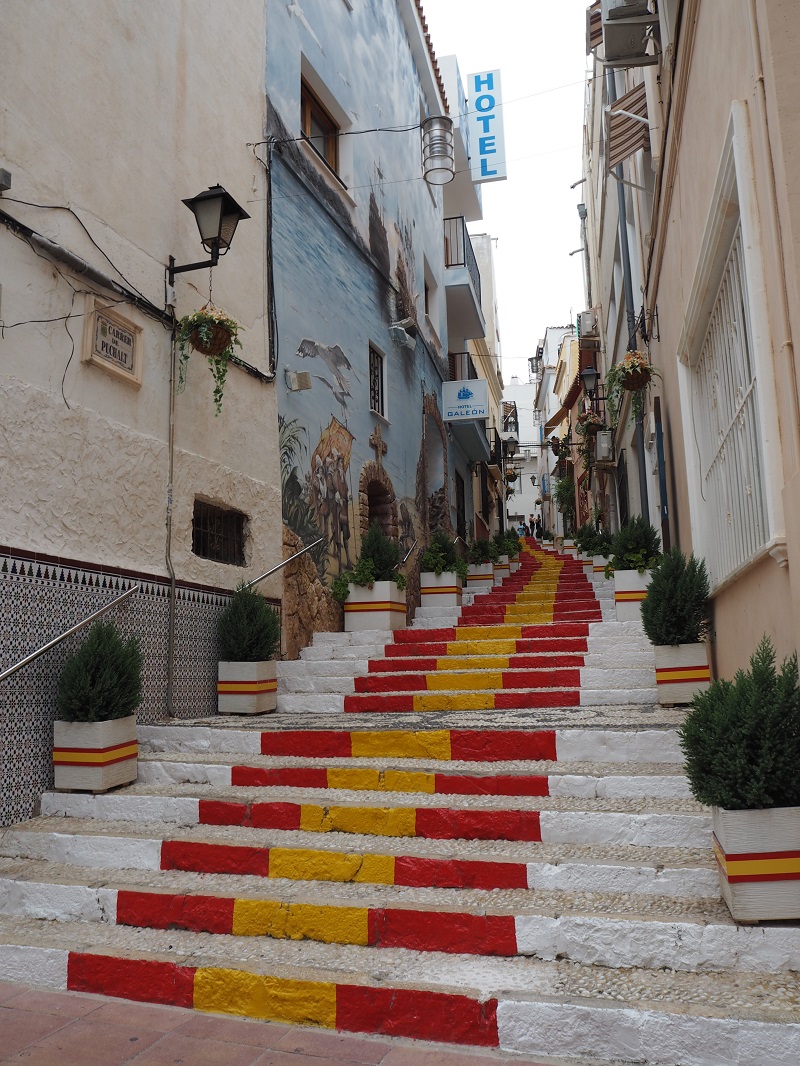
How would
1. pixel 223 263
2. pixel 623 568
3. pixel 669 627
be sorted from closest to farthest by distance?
pixel 669 627 → pixel 223 263 → pixel 623 568

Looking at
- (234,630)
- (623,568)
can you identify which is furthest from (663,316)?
(234,630)

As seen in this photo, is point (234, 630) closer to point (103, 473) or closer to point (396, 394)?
point (103, 473)

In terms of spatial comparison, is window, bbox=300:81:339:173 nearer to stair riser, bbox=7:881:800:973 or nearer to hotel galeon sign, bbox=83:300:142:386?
hotel galeon sign, bbox=83:300:142:386

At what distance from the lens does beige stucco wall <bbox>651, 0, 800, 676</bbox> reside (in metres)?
3.28

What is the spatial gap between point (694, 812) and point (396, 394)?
33.8 ft

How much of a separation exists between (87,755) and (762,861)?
12.0 ft

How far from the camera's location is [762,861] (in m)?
2.99

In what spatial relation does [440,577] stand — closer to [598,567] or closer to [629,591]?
[598,567]

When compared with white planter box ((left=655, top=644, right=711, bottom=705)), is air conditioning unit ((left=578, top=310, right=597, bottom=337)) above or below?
above

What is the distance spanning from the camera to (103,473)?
5.74 metres

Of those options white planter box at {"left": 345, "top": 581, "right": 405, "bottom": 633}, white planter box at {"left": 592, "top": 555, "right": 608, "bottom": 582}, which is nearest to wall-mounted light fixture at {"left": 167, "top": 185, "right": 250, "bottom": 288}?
white planter box at {"left": 345, "top": 581, "right": 405, "bottom": 633}

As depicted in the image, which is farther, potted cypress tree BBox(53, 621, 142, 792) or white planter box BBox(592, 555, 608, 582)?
white planter box BBox(592, 555, 608, 582)

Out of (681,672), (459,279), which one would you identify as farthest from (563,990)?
(459,279)

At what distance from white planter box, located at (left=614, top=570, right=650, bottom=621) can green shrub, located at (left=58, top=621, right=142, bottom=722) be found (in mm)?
5457
